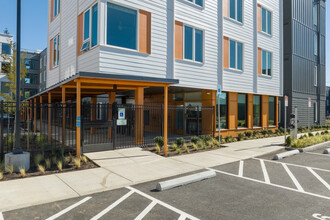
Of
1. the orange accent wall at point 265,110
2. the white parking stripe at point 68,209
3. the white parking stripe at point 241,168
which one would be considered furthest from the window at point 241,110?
the white parking stripe at point 68,209

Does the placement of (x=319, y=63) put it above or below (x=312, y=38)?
below

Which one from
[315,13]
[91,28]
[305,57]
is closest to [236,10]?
[91,28]

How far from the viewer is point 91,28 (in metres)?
10.6

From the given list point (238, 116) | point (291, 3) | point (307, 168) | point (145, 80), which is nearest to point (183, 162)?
point (145, 80)

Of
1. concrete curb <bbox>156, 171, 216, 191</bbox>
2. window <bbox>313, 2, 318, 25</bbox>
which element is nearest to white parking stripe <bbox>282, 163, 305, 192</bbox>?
concrete curb <bbox>156, 171, 216, 191</bbox>

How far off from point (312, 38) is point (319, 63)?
9.91 feet

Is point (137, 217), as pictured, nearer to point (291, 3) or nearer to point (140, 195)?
point (140, 195)

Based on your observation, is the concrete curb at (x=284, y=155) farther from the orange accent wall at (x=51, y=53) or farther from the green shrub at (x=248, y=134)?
the orange accent wall at (x=51, y=53)

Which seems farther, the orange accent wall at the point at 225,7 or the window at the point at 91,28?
the orange accent wall at the point at 225,7

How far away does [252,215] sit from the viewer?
4.31 metres

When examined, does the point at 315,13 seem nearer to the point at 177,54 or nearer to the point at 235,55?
the point at 235,55

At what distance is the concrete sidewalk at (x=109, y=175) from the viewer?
16.9 ft

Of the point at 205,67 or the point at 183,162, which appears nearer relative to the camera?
the point at 183,162

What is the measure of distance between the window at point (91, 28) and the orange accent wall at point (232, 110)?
9.47 m
